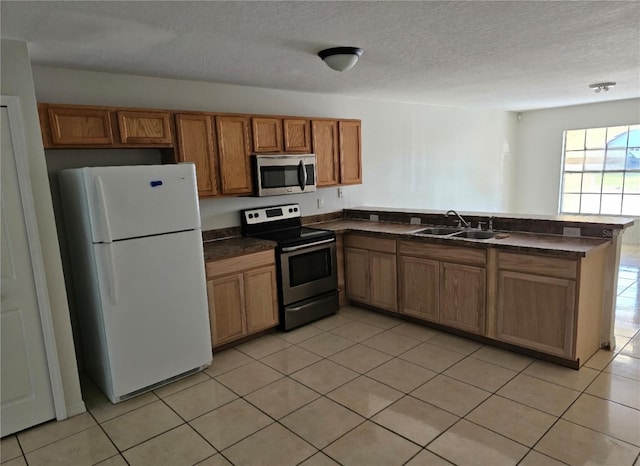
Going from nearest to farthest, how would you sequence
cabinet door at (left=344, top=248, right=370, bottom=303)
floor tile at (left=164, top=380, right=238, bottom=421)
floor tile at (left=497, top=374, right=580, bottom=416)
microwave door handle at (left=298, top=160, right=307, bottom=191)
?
1. floor tile at (left=497, top=374, right=580, bottom=416)
2. floor tile at (left=164, top=380, right=238, bottom=421)
3. microwave door handle at (left=298, top=160, right=307, bottom=191)
4. cabinet door at (left=344, top=248, right=370, bottom=303)

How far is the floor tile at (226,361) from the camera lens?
10.7ft

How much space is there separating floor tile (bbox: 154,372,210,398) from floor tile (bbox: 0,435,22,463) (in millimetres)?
815

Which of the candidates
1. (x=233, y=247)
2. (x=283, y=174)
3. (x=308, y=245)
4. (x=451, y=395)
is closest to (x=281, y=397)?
(x=451, y=395)

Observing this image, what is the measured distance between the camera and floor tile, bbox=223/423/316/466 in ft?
7.29

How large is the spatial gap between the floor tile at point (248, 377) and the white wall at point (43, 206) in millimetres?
963

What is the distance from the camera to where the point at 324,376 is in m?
3.09

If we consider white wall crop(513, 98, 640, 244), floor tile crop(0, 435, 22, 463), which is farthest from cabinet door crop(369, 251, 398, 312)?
white wall crop(513, 98, 640, 244)

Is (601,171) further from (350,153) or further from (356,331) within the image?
(356,331)

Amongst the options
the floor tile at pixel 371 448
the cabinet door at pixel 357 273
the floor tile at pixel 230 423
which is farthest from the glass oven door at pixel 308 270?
the floor tile at pixel 371 448

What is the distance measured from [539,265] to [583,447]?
1.25m

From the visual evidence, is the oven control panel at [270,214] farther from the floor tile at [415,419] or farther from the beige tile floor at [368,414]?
the floor tile at [415,419]

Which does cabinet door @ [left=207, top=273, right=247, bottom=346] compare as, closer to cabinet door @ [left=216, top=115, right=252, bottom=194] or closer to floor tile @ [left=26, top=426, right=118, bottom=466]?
cabinet door @ [left=216, top=115, right=252, bottom=194]

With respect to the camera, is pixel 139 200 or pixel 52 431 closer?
pixel 52 431

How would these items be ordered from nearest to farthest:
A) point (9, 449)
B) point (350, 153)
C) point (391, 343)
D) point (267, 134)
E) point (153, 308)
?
point (9, 449), point (153, 308), point (391, 343), point (267, 134), point (350, 153)
